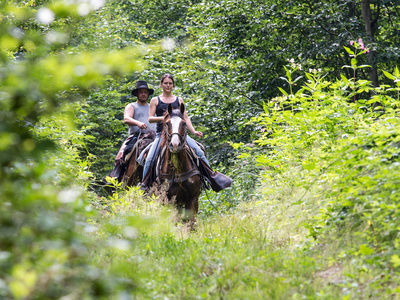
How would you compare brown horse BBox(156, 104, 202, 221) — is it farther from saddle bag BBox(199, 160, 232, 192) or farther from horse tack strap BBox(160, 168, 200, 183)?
saddle bag BBox(199, 160, 232, 192)

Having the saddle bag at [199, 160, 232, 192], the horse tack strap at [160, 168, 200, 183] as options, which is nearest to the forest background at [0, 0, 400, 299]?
the saddle bag at [199, 160, 232, 192]

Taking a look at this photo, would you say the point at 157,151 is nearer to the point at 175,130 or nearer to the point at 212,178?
the point at 212,178

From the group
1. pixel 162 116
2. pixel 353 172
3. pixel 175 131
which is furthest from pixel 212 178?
pixel 353 172

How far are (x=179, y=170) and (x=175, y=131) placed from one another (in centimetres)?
80

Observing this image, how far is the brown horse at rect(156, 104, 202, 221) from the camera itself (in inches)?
326

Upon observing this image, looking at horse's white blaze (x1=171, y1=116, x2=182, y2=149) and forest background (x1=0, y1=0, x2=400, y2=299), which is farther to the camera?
horse's white blaze (x1=171, y1=116, x2=182, y2=149)

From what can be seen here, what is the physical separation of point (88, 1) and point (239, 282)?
2.98 meters

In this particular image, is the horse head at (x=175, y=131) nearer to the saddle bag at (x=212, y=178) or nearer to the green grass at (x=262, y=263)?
the saddle bag at (x=212, y=178)

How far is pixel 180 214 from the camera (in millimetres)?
8453

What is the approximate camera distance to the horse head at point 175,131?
805 cm

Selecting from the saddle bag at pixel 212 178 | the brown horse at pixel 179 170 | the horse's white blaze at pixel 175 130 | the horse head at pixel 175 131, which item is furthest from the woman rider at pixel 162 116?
the horse's white blaze at pixel 175 130

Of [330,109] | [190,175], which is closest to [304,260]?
[330,109]

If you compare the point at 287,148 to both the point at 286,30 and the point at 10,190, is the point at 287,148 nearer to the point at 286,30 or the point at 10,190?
the point at 10,190

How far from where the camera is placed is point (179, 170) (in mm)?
8562
